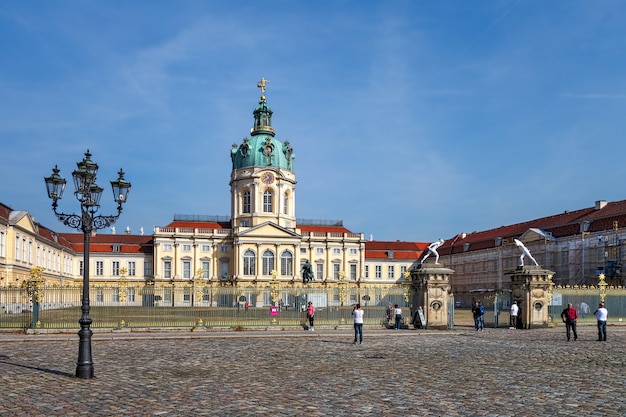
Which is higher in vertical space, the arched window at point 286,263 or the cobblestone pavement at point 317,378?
the arched window at point 286,263

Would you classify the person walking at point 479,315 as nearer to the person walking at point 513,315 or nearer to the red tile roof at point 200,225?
the person walking at point 513,315

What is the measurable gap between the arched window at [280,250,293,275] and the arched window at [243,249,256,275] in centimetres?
390

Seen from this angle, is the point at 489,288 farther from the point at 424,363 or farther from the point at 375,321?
the point at 424,363

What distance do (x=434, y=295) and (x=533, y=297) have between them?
18.0 ft

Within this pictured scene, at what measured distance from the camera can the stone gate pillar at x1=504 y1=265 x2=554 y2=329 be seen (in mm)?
32719

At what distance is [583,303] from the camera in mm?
36750

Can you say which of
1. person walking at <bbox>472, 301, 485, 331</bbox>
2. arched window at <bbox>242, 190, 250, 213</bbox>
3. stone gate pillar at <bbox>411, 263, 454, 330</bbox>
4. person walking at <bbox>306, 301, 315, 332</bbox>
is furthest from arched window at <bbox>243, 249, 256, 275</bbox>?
person walking at <bbox>472, 301, 485, 331</bbox>

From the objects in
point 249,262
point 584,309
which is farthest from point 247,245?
point 584,309

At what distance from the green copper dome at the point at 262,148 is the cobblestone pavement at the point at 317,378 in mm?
70256

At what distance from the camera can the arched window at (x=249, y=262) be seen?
8975 cm

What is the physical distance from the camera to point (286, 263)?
9131cm

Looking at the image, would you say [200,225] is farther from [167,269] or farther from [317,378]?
[317,378]

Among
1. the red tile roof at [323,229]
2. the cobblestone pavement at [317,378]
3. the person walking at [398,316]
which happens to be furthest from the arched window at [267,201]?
the cobblestone pavement at [317,378]

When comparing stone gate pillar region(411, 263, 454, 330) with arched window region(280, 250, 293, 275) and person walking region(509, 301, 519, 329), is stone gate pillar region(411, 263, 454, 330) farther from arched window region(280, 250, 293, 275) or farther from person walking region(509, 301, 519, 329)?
arched window region(280, 250, 293, 275)
